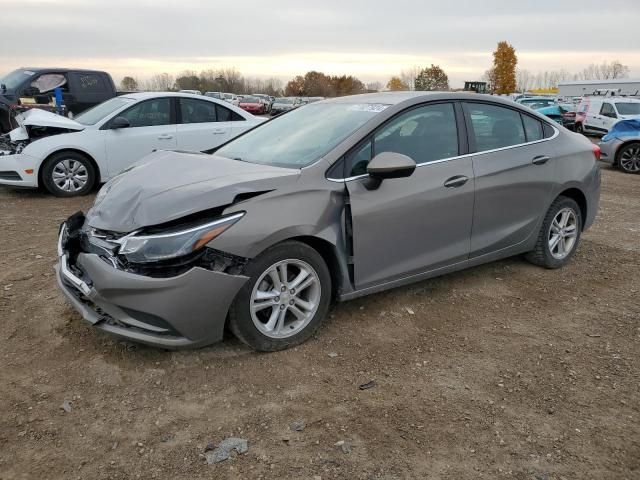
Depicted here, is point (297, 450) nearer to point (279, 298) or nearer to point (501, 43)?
point (279, 298)

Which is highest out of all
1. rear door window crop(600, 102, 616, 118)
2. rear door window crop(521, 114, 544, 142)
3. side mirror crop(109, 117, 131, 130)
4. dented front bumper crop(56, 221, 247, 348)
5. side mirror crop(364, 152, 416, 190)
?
side mirror crop(109, 117, 131, 130)

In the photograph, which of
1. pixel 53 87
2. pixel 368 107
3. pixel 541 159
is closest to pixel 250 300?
pixel 368 107

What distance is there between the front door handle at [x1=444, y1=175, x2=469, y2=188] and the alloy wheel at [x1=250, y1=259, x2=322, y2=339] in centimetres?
123

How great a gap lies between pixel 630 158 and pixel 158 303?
12.4 metres

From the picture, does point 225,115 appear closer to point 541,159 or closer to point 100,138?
point 100,138

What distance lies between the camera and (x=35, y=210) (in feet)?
22.9

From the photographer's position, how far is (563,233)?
191 inches

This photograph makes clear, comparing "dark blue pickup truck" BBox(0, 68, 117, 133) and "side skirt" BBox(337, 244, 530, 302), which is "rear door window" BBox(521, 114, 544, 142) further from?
Answer: "dark blue pickup truck" BBox(0, 68, 117, 133)

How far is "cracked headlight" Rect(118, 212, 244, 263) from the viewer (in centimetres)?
286

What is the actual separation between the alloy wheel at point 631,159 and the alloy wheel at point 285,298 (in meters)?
11.4

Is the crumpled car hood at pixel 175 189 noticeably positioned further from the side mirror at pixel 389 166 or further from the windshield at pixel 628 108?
the windshield at pixel 628 108

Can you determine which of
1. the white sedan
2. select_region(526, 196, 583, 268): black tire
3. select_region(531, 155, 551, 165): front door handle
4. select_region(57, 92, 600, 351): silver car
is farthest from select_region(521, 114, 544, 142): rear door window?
the white sedan

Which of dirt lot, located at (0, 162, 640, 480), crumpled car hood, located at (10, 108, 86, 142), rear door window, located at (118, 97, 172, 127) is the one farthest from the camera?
rear door window, located at (118, 97, 172, 127)

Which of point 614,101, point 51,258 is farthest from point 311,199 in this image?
point 614,101
